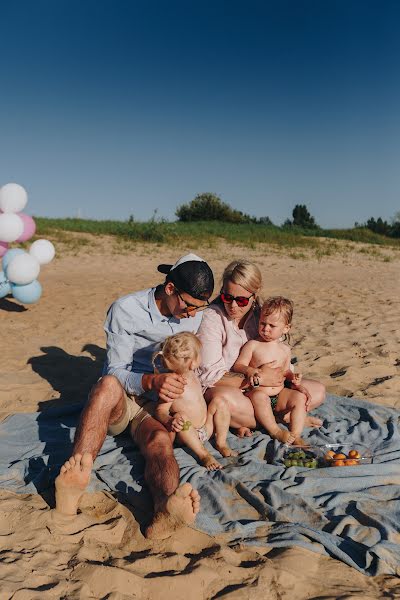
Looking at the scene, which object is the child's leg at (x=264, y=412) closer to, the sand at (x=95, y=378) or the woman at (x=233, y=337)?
the woman at (x=233, y=337)

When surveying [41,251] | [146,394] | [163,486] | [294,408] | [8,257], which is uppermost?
[41,251]

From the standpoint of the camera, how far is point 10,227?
7551mm

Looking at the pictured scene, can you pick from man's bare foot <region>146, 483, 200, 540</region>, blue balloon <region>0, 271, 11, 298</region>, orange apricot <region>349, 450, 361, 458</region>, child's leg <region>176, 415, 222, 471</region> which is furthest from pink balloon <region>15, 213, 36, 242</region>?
man's bare foot <region>146, 483, 200, 540</region>

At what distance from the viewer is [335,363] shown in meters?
5.98

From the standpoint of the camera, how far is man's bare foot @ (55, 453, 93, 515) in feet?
9.39

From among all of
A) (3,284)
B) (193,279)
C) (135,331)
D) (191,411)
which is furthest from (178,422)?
(3,284)

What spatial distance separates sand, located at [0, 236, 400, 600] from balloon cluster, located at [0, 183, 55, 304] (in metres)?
0.54

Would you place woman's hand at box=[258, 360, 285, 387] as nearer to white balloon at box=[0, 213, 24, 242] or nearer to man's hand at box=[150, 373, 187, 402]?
man's hand at box=[150, 373, 187, 402]

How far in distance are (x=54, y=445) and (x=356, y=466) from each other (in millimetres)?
2057

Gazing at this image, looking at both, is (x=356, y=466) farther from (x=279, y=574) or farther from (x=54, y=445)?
(x=54, y=445)

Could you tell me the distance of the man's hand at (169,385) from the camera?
10.6ft

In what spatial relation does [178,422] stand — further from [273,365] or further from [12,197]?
[12,197]

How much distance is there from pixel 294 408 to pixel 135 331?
1.29 m

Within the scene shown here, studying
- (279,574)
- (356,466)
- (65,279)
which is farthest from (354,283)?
(279,574)
